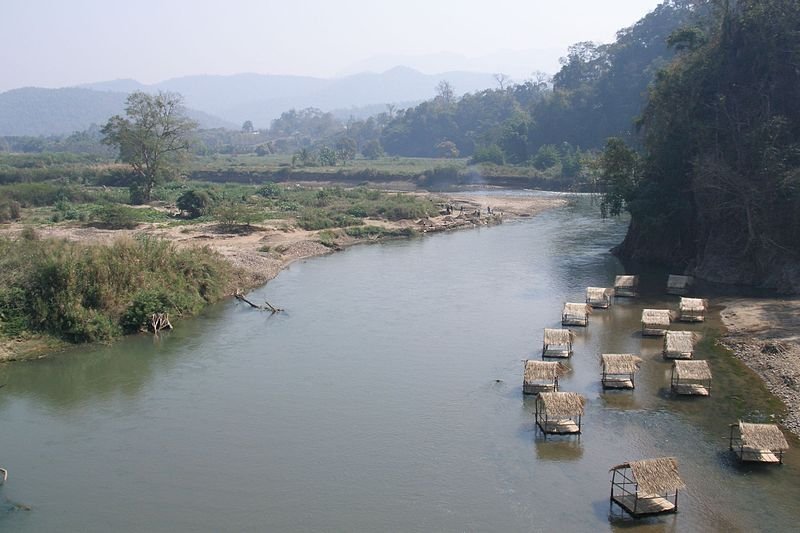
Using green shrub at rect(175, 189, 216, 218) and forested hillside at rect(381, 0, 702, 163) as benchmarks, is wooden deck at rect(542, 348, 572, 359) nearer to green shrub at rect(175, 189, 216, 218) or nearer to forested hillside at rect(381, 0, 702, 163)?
green shrub at rect(175, 189, 216, 218)

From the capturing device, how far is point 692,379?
22.8m

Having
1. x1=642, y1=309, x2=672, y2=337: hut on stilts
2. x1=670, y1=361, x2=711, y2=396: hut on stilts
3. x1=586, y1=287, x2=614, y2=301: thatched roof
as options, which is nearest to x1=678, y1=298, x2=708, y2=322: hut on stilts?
x1=642, y1=309, x2=672, y2=337: hut on stilts

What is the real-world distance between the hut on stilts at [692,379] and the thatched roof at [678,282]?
12.0 metres

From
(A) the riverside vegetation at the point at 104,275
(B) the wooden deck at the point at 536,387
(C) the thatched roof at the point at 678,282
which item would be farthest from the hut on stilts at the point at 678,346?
(A) the riverside vegetation at the point at 104,275

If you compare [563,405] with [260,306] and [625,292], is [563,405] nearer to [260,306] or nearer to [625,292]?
[625,292]

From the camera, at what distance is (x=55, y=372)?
25.8 m

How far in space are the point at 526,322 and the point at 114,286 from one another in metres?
16.0

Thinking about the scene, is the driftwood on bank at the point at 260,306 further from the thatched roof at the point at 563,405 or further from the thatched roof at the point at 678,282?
the thatched roof at the point at 678,282

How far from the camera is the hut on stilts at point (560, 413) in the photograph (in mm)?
20281

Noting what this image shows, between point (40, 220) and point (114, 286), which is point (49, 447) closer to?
point (114, 286)

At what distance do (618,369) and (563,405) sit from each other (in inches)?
153

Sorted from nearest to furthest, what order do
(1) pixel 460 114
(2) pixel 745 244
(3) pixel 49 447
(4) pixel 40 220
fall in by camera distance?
(3) pixel 49 447 → (2) pixel 745 244 → (4) pixel 40 220 → (1) pixel 460 114

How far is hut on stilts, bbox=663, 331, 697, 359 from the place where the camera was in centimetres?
2567

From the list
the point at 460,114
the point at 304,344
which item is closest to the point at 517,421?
the point at 304,344
